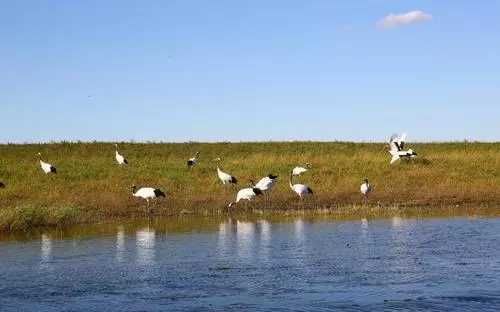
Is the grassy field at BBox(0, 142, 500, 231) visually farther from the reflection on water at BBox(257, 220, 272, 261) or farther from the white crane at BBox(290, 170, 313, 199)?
the reflection on water at BBox(257, 220, 272, 261)

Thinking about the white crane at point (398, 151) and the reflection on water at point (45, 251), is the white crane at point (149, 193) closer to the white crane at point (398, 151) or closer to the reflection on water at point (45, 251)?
the reflection on water at point (45, 251)

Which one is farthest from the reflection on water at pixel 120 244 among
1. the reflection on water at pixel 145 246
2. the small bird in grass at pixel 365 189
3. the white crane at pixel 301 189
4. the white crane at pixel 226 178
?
the small bird in grass at pixel 365 189

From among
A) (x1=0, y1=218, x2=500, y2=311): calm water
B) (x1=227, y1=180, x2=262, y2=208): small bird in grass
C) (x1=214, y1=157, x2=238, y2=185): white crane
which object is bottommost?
(x1=0, y1=218, x2=500, y2=311): calm water

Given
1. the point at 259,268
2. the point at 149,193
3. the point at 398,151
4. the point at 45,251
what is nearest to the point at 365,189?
the point at 149,193

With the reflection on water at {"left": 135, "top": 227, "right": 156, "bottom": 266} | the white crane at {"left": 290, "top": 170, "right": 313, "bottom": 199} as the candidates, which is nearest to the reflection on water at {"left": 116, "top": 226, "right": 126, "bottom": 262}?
the reflection on water at {"left": 135, "top": 227, "right": 156, "bottom": 266}

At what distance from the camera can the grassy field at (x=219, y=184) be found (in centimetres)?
3148

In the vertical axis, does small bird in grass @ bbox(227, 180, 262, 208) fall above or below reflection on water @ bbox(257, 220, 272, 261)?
Answer: above

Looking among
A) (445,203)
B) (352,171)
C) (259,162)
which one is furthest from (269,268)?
(259,162)

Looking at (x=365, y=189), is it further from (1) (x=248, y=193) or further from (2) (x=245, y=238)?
(2) (x=245, y=238)

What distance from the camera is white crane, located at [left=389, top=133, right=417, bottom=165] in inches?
1699

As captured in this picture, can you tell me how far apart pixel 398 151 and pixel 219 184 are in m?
11.5

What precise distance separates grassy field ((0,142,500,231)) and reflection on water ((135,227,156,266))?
414cm

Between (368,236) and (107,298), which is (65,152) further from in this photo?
(107,298)

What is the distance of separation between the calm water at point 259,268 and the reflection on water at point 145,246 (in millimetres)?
27
